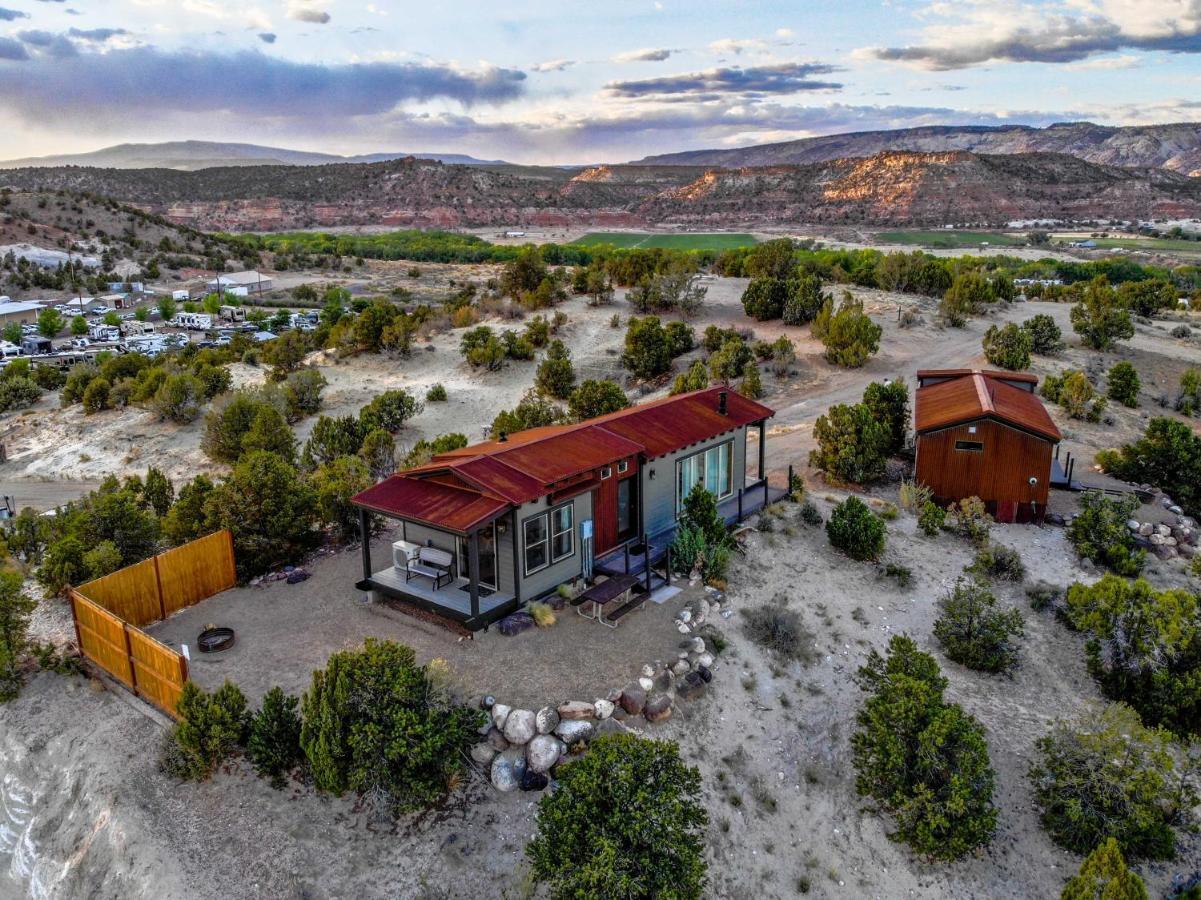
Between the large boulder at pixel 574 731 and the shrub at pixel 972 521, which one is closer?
the large boulder at pixel 574 731

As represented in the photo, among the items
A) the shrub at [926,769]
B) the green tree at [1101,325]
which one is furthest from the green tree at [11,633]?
the green tree at [1101,325]

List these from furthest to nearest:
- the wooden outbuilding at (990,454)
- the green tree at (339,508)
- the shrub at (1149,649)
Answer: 1. the wooden outbuilding at (990,454)
2. the green tree at (339,508)
3. the shrub at (1149,649)

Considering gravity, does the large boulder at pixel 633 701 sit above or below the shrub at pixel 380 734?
below

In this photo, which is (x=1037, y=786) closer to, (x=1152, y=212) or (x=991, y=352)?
(x=991, y=352)

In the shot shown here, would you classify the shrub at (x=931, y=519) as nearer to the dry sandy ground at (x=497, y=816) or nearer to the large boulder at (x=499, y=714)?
the dry sandy ground at (x=497, y=816)

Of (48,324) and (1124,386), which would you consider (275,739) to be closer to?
(1124,386)

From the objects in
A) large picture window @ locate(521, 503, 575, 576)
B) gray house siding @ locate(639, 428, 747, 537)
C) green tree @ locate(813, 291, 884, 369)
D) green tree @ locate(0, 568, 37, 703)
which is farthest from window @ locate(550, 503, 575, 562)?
green tree @ locate(813, 291, 884, 369)

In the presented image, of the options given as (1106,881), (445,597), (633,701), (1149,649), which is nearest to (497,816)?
(633,701)
